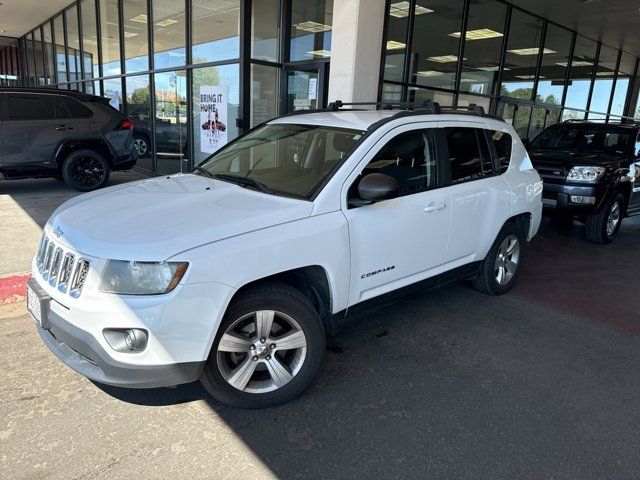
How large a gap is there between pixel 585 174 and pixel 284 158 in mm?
5267

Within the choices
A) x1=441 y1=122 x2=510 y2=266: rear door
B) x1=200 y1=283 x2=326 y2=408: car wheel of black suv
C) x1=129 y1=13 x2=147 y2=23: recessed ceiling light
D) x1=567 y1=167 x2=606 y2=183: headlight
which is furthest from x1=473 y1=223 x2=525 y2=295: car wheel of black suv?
x1=129 y1=13 x2=147 y2=23: recessed ceiling light

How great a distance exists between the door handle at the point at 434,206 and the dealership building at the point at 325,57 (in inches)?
171

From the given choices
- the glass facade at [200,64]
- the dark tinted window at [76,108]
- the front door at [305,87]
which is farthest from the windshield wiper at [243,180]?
the dark tinted window at [76,108]

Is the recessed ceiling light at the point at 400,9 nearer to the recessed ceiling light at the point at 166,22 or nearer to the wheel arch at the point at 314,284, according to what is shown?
the recessed ceiling light at the point at 166,22

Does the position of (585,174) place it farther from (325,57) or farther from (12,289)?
(12,289)

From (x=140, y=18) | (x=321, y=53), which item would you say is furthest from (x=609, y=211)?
(x=140, y=18)

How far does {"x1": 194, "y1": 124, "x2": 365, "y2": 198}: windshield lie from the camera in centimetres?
338

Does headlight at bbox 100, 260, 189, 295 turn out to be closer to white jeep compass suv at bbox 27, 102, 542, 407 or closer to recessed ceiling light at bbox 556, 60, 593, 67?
white jeep compass suv at bbox 27, 102, 542, 407

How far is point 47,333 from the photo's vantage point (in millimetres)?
2881

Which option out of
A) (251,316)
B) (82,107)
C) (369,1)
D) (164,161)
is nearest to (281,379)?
(251,316)

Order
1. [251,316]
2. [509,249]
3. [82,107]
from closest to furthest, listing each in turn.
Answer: [251,316] < [509,249] < [82,107]

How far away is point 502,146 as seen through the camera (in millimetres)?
4789

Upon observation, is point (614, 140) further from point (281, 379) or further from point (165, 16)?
point (165, 16)

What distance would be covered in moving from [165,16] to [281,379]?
34.7 feet
